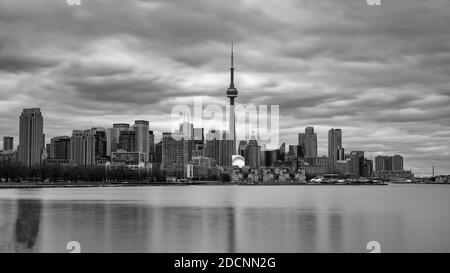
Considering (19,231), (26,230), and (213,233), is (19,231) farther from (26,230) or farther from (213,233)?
(213,233)

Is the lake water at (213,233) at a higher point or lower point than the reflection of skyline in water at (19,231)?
lower

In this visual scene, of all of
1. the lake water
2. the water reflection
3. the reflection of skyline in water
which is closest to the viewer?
the reflection of skyline in water

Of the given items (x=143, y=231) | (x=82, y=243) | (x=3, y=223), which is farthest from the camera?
(x=3, y=223)

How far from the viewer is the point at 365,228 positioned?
53375mm

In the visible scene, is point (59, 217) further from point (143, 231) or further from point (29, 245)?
point (29, 245)

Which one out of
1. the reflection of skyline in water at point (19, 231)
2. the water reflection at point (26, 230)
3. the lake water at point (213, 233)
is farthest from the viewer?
the lake water at point (213, 233)

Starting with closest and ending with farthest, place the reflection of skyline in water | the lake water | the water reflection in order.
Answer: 1. the reflection of skyline in water
2. the water reflection
3. the lake water

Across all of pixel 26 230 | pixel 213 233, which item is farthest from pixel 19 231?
pixel 213 233

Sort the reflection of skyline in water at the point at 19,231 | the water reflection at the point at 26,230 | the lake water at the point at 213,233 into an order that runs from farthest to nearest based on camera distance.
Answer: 1. the lake water at the point at 213,233
2. the water reflection at the point at 26,230
3. the reflection of skyline in water at the point at 19,231

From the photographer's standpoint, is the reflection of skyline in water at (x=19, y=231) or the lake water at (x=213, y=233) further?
the lake water at (x=213, y=233)

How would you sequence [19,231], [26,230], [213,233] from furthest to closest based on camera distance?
1. [213,233]
2. [26,230]
3. [19,231]

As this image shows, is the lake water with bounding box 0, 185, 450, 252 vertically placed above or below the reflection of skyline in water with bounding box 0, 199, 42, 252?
below

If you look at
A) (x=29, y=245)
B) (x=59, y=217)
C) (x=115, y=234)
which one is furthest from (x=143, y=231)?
(x=59, y=217)
